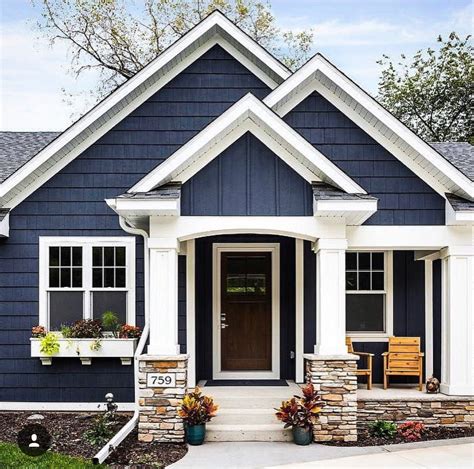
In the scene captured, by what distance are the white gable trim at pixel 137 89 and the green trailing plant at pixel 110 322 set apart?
2.09 metres

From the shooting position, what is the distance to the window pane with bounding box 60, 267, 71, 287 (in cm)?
1106

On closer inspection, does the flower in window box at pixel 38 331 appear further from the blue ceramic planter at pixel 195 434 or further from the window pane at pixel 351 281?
the window pane at pixel 351 281

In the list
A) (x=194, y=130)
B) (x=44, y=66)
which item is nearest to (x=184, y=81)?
(x=194, y=130)

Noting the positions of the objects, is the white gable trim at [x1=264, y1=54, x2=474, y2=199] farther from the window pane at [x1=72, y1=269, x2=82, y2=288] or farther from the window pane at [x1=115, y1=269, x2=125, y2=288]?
the window pane at [x1=72, y1=269, x2=82, y2=288]

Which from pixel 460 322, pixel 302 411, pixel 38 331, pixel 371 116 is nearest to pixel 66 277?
pixel 38 331

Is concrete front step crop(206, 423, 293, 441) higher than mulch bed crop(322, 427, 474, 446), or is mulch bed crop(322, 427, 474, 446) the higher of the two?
concrete front step crop(206, 423, 293, 441)

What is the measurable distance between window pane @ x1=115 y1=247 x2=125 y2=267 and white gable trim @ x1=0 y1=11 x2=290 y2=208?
57.7 inches

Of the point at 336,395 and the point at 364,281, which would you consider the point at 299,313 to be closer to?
the point at 364,281

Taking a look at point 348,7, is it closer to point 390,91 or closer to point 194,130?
point 194,130

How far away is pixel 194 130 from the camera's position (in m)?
11.5

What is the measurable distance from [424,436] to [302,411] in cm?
168

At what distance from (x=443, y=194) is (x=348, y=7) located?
9.94 m

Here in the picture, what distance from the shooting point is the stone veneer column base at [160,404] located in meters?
8.89

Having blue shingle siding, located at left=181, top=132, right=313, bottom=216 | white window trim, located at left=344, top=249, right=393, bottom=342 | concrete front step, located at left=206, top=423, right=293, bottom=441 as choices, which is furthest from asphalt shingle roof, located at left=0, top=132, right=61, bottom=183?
white window trim, located at left=344, top=249, right=393, bottom=342
